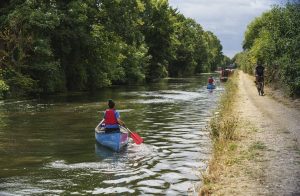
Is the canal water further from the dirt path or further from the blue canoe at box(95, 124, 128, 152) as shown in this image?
the dirt path

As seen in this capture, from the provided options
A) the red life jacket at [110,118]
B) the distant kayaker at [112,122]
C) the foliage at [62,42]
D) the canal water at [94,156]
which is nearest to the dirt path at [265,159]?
the canal water at [94,156]

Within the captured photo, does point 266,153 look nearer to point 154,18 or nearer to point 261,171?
point 261,171

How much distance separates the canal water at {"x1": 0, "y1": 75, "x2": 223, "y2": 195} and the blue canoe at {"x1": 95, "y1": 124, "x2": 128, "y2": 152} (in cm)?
26

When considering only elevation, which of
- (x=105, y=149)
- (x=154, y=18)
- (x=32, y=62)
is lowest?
(x=105, y=149)

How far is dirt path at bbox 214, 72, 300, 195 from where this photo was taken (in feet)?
31.2

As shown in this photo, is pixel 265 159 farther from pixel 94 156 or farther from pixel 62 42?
pixel 62 42

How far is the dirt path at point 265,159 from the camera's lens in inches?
375

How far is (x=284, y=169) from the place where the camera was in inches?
435

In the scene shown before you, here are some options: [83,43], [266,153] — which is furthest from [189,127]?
[83,43]

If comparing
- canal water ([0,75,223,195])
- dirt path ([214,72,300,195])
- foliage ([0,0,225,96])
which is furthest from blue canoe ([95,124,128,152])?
foliage ([0,0,225,96])

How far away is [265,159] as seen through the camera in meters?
12.2

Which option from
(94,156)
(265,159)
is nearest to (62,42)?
(94,156)

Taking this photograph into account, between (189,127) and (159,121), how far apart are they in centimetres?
284

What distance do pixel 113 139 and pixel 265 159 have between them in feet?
19.0
